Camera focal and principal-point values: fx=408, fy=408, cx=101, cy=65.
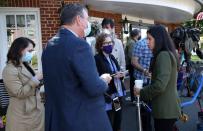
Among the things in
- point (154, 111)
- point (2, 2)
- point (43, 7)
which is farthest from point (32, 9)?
point (154, 111)

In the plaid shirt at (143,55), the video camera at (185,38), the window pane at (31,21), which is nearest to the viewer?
the plaid shirt at (143,55)

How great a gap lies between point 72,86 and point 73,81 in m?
0.04

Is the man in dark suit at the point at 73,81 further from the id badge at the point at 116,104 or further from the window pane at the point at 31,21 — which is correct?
the window pane at the point at 31,21

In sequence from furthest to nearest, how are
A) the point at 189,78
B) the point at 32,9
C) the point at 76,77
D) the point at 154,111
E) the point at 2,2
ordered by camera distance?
the point at 189,78, the point at 32,9, the point at 2,2, the point at 154,111, the point at 76,77

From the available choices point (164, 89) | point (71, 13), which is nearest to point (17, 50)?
point (71, 13)

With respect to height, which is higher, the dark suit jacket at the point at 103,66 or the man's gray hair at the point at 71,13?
the man's gray hair at the point at 71,13

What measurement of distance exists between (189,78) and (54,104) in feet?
22.1

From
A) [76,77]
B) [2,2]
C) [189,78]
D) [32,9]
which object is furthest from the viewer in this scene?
[189,78]

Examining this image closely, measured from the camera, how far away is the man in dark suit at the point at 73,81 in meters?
3.03

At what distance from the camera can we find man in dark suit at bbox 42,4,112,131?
3029 millimetres

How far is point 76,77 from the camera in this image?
3064 mm

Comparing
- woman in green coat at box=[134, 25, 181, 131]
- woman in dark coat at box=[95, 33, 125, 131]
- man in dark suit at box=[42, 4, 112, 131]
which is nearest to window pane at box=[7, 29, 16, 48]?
woman in dark coat at box=[95, 33, 125, 131]

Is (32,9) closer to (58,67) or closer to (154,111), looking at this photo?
(154,111)

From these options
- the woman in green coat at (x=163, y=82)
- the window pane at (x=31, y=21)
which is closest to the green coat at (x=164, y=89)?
the woman in green coat at (x=163, y=82)
